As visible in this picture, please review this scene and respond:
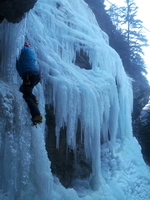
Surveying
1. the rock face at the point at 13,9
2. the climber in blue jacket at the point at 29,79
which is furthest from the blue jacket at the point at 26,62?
the rock face at the point at 13,9

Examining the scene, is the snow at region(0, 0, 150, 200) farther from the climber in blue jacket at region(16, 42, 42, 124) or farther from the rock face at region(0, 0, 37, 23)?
the rock face at region(0, 0, 37, 23)

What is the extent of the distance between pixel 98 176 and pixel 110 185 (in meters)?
0.72

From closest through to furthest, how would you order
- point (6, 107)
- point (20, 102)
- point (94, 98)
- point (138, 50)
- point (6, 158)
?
point (6, 158) → point (6, 107) → point (20, 102) → point (94, 98) → point (138, 50)

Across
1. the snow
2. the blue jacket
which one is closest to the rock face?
the snow

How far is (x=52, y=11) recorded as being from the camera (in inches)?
305

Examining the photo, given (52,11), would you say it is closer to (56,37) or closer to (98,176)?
(56,37)

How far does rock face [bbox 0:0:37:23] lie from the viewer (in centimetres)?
376

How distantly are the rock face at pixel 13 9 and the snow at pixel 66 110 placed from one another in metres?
0.30

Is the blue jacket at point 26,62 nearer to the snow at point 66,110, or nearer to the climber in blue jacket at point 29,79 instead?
the climber in blue jacket at point 29,79

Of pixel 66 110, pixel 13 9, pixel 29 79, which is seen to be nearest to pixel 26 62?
pixel 29 79

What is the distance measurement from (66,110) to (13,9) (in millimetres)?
2616

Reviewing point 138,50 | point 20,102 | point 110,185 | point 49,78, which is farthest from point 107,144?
point 138,50

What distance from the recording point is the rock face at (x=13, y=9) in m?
3.76

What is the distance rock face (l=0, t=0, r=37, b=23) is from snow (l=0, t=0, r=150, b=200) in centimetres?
30
